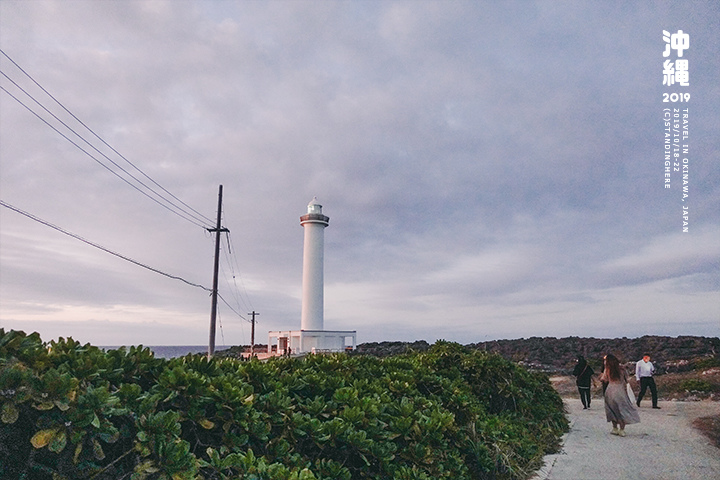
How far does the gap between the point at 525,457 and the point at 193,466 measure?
6.13 meters

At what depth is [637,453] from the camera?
863 cm

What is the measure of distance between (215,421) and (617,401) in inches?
371

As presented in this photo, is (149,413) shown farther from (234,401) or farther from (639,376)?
(639,376)

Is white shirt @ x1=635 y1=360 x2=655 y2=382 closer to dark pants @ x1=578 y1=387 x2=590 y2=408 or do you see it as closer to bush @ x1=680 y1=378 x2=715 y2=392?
dark pants @ x1=578 y1=387 x2=590 y2=408

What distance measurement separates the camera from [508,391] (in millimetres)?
9914

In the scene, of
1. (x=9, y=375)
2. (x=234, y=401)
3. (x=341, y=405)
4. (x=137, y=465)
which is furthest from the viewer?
(x=341, y=405)

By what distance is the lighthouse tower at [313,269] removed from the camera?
37.5 meters

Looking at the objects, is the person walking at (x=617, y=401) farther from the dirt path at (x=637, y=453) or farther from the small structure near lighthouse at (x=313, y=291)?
the small structure near lighthouse at (x=313, y=291)

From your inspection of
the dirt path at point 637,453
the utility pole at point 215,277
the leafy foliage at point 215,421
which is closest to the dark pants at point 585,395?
the dirt path at point 637,453

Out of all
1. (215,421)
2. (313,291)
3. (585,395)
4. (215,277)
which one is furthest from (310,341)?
(215,421)

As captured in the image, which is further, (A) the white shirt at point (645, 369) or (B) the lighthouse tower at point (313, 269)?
(B) the lighthouse tower at point (313, 269)

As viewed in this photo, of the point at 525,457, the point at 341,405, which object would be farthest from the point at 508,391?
the point at 341,405

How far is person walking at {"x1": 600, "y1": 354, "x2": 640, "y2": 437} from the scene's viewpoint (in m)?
10.2

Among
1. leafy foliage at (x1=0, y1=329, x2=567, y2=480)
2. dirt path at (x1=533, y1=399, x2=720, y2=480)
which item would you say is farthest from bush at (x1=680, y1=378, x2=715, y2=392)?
leafy foliage at (x1=0, y1=329, x2=567, y2=480)
